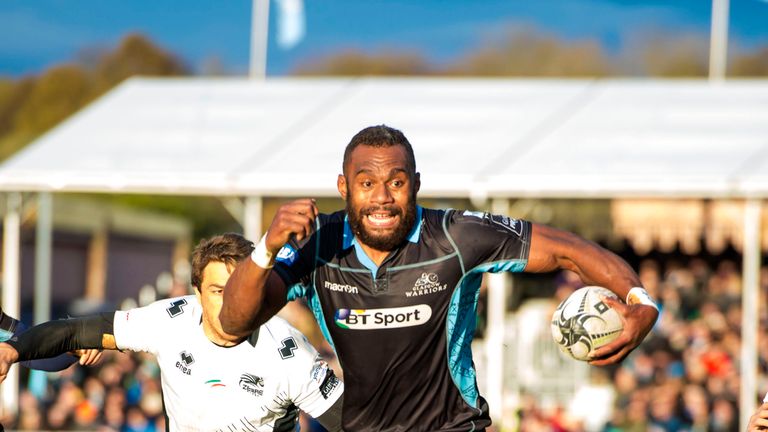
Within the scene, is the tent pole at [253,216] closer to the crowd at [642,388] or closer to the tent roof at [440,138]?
the tent roof at [440,138]

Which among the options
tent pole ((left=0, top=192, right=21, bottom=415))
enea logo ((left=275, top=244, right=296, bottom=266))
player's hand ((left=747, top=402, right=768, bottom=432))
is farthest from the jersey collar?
tent pole ((left=0, top=192, right=21, bottom=415))

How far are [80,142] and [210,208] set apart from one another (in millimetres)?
30804

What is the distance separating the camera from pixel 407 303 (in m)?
5.33

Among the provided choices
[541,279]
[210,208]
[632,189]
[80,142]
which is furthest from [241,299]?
[210,208]

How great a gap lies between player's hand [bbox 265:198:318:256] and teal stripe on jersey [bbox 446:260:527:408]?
35.1 inches

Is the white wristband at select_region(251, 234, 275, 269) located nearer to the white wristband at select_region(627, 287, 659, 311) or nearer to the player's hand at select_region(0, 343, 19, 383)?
the white wristband at select_region(627, 287, 659, 311)

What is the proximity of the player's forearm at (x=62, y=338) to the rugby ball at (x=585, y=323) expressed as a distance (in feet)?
7.91

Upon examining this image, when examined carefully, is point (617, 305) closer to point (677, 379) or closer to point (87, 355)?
point (87, 355)

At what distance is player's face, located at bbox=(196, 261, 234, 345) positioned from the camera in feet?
20.6

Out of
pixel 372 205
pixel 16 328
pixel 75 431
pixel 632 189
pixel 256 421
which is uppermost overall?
pixel 632 189

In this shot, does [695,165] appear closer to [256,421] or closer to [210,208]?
[256,421]

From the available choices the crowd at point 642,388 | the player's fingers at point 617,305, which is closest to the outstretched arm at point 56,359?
the player's fingers at point 617,305

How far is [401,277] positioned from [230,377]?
1470 millimetres

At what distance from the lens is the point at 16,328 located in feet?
21.5
